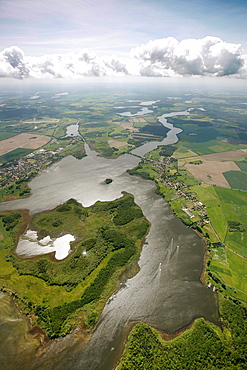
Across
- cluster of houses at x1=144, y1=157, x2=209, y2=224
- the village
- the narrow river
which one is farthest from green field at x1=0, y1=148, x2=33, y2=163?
cluster of houses at x1=144, y1=157, x2=209, y2=224

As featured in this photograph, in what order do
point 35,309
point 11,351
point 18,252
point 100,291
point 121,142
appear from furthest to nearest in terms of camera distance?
point 121,142
point 18,252
point 100,291
point 35,309
point 11,351

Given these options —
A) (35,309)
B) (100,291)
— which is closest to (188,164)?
(100,291)

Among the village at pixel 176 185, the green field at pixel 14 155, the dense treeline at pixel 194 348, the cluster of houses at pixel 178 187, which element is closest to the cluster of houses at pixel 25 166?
the green field at pixel 14 155

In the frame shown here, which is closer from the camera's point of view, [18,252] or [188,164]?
[18,252]

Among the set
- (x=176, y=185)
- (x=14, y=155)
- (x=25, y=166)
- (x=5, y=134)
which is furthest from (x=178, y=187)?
(x=5, y=134)

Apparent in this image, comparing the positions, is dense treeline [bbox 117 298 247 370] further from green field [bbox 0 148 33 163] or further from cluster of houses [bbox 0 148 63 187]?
green field [bbox 0 148 33 163]

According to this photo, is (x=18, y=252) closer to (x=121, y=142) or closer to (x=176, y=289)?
(x=176, y=289)
